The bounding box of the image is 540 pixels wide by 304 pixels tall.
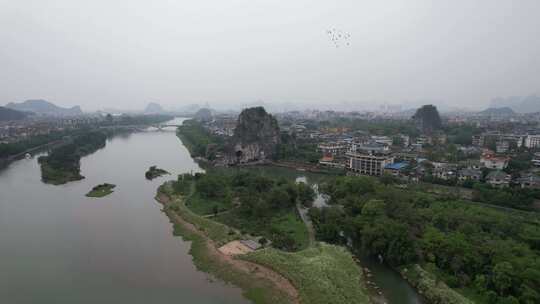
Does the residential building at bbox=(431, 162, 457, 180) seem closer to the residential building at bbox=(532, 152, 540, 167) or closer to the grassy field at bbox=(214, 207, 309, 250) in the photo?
the residential building at bbox=(532, 152, 540, 167)

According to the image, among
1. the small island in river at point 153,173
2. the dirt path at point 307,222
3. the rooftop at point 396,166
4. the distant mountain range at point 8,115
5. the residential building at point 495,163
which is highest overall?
the distant mountain range at point 8,115

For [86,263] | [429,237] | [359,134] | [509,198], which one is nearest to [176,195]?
[86,263]

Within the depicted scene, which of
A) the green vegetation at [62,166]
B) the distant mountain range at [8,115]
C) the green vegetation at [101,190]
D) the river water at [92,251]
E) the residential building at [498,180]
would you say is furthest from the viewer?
the distant mountain range at [8,115]

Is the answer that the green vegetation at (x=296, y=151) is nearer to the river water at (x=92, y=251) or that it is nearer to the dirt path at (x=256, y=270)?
the river water at (x=92, y=251)

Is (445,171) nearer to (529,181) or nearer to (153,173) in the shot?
(529,181)

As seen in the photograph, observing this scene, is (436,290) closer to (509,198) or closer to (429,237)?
(429,237)

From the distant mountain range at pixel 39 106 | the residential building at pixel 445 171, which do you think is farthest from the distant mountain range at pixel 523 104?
the distant mountain range at pixel 39 106

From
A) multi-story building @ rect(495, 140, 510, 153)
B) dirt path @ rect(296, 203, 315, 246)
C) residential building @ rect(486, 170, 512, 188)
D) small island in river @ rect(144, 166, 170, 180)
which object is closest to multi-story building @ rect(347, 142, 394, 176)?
residential building @ rect(486, 170, 512, 188)
